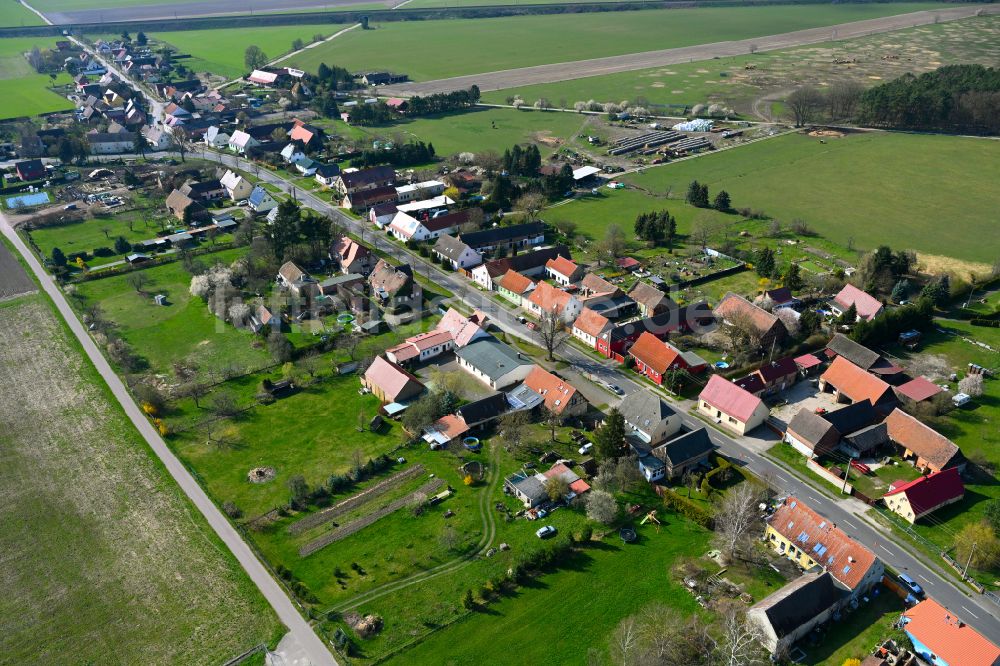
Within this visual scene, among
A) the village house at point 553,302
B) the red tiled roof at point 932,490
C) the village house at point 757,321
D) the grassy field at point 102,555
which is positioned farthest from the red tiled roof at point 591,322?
the grassy field at point 102,555

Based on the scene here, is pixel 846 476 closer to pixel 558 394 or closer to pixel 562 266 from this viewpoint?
pixel 558 394

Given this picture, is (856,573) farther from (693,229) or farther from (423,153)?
(423,153)

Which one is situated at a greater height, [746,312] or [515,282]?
[746,312]

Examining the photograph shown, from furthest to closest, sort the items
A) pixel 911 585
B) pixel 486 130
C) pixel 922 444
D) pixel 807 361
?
pixel 486 130 → pixel 807 361 → pixel 922 444 → pixel 911 585

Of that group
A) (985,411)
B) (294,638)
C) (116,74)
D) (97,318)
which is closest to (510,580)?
(294,638)

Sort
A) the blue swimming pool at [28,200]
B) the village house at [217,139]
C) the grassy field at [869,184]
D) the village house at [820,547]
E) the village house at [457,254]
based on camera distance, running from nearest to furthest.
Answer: the village house at [820,547] → the village house at [457,254] → the grassy field at [869,184] → the blue swimming pool at [28,200] → the village house at [217,139]

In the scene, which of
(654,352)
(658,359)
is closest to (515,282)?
(654,352)

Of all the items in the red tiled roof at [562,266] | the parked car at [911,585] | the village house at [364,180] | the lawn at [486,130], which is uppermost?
the lawn at [486,130]

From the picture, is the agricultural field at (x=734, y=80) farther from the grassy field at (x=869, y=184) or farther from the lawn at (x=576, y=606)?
the lawn at (x=576, y=606)
